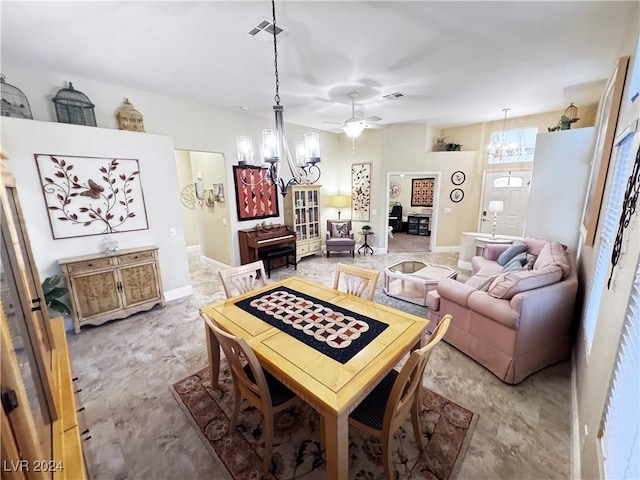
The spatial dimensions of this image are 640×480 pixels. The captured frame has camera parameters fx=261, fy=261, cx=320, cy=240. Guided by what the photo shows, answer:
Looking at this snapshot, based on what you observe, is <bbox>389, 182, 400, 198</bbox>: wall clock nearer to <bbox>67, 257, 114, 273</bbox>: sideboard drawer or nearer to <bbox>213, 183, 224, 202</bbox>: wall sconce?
<bbox>213, 183, 224, 202</bbox>: wall sconce

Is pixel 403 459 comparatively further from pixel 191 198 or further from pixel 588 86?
pixel 191 198

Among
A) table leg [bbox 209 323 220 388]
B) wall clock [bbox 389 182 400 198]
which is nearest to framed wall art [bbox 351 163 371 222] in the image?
wall clock [bbox 389 182 400 198]

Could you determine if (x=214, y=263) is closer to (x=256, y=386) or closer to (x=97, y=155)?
(x=97, y=155)

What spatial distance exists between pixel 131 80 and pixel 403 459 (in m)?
4.81

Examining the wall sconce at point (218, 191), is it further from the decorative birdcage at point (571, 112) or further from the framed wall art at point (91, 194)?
the decorative birdcage at point (571, 112)

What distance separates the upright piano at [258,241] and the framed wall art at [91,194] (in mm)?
1668

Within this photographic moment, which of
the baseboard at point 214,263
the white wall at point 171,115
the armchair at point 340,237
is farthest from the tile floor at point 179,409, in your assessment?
the armchair at point 340,237

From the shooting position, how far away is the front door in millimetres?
5656

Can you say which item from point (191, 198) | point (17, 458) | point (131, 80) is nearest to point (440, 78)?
point (131, 80)

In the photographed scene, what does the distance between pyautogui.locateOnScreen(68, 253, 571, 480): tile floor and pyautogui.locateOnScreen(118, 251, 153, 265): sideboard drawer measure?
83 centimetres

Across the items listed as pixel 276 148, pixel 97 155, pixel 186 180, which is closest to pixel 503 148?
pixel 276 148

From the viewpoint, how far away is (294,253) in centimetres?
557

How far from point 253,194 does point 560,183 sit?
5.19m

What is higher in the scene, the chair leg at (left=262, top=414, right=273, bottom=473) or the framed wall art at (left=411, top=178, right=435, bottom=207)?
Answer: the framed wall art at (left=411, top=178, right=435, bottom=207)
